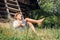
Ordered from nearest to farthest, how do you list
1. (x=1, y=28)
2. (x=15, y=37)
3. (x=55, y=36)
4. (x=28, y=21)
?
(x=15, y=37)
(x=1, y=28)
(x=55, y=36)
(x=28, y=21)

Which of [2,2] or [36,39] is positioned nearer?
[36,39]

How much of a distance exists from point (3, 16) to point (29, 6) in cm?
408

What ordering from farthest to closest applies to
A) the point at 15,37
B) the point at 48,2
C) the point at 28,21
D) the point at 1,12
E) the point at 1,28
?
the point at 48,2, the point at 1,12, the point at 28,21, the point at 1,28, the point at 15,37

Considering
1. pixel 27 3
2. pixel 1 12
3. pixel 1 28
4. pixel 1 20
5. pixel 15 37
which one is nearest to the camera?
pixel 15 37

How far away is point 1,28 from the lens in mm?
8266

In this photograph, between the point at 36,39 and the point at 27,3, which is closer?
the point at 36,39

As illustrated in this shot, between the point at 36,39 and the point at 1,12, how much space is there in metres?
6.96

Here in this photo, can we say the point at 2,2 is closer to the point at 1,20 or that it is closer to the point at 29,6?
the point at 1,20

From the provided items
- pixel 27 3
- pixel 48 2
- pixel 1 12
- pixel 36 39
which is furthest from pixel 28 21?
pixel 48 2

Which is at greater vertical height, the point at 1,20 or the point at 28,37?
the point at 28,37

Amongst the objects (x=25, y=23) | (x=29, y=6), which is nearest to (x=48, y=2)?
(x=29, y=6)

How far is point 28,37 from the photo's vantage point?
7570 mm

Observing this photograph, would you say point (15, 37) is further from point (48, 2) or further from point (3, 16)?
point (48, 2)

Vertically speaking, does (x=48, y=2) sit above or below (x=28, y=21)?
below
